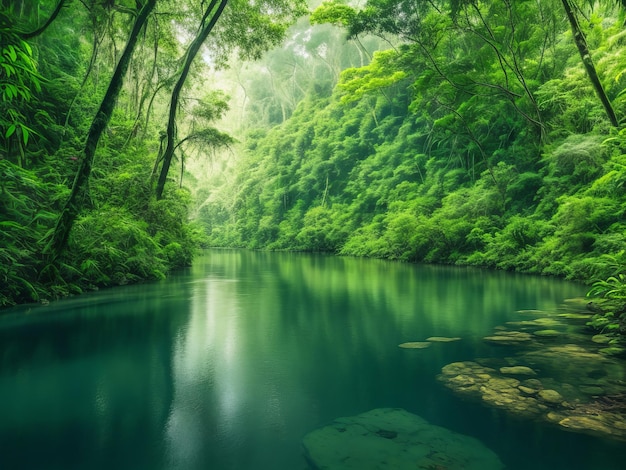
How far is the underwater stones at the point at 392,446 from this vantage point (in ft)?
9.83

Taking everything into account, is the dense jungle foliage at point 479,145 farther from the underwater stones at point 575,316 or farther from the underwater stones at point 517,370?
the underwater stones at point 517,370

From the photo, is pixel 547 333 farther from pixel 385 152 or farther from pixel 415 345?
pixel 385 152

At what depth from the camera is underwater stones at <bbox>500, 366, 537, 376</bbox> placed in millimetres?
4785

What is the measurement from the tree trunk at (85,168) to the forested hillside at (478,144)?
29.1 ft

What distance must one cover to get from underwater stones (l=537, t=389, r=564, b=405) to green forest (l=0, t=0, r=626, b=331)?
10.8ft

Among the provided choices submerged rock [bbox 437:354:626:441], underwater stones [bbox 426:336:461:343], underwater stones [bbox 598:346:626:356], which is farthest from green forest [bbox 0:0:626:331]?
underwater stones [bbox 426:336:461:343]

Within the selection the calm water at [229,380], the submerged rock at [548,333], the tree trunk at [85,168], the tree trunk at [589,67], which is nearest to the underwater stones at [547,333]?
the submerged rock at [548,333]

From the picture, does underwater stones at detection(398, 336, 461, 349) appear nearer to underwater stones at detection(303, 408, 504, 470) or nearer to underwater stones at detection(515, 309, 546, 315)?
underwater stones at detection(303, 408, 504, 470)

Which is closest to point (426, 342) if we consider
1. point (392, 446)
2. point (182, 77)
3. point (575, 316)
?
point (392, 446)

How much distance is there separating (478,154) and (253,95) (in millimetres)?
41401

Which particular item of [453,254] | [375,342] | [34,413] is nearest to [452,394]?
[375,342]

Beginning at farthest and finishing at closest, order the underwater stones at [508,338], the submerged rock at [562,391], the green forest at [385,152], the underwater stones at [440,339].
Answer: the green forest at [385,152]
the underwater stones at [440,339]
the underwater stones at [508,338]
the submerged rock at [562,391]

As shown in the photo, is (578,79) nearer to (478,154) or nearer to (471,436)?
(478,154)

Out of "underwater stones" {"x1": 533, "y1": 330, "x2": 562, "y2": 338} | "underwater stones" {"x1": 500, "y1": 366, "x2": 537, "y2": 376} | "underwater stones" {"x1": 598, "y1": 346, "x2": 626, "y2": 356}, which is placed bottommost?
"underwater stones" {"x1": 500, "y1": 366, "x2": 537, "y2": 376}
